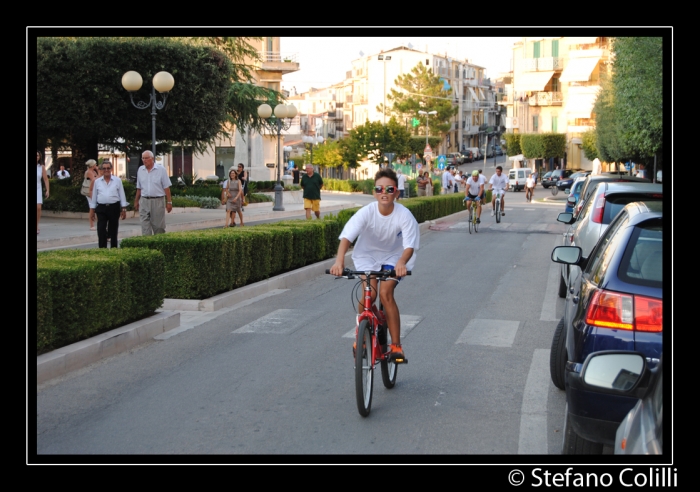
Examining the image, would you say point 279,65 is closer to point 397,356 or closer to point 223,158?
point 223,158

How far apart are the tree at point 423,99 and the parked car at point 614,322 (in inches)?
3822

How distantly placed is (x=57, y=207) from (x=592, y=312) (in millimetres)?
25583

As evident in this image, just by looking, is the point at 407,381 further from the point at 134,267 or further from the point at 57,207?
the point at 57,207

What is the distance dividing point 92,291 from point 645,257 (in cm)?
532

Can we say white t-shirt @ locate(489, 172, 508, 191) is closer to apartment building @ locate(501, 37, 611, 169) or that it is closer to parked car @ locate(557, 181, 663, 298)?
parked car @ locate(557, 181, 663, 298)

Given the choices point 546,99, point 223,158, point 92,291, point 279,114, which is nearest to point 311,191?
point 279,114

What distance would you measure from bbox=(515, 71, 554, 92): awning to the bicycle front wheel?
286 ft

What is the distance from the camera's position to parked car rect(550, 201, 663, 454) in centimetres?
485

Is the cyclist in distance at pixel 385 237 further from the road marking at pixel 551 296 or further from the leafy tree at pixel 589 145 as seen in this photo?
the leafy tree at pixel 589 145

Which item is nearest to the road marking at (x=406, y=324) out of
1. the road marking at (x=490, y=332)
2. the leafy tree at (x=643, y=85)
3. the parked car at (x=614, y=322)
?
the road marking at (x=490, y=332)

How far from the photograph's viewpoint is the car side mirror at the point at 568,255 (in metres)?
7.12

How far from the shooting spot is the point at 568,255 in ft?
23.5

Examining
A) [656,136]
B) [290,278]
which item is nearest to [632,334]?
[290,278]

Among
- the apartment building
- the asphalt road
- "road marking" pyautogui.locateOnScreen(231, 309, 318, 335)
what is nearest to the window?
the apartment building
